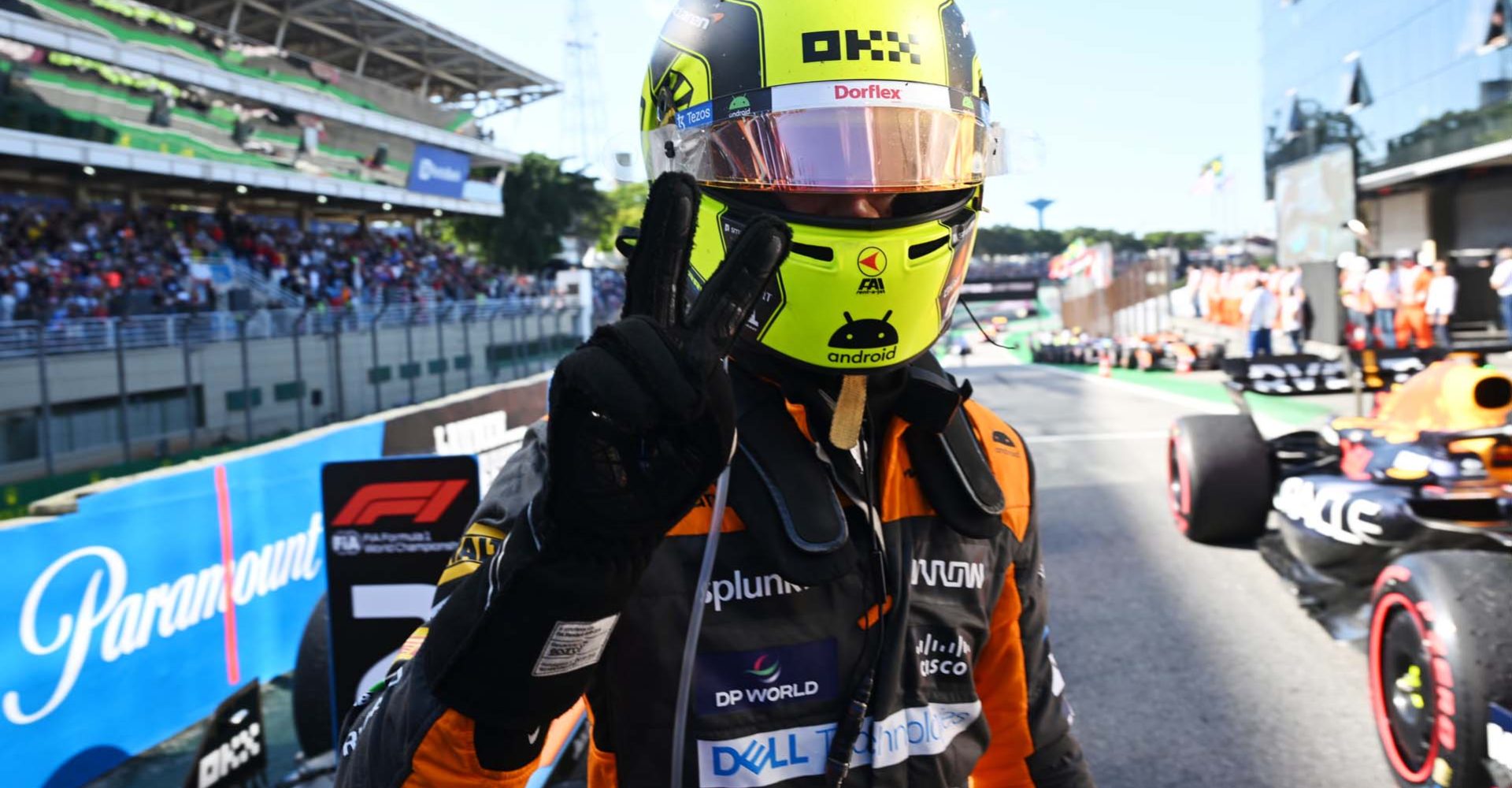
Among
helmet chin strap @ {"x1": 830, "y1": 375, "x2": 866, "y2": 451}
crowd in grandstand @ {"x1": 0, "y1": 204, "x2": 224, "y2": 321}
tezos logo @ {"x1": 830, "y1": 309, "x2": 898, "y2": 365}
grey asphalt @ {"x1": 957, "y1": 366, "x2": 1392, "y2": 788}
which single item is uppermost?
crowd in grandstand @ {"x1": 0, "y1": 204, "x2": 224, "y2": 321}

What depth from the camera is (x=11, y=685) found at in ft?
11.0

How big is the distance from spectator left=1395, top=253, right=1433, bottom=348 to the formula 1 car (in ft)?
41.7

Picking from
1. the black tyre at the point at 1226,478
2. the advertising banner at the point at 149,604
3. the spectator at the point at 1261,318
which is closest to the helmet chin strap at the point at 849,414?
the advertising banner at the point at 149,604

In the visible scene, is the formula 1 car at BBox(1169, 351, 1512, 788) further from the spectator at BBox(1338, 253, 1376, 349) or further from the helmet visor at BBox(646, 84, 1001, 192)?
the spectator at BBox(1338, 253, 1376, 349)

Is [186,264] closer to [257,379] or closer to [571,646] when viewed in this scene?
[257,379]

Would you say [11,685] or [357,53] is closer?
[11,685]

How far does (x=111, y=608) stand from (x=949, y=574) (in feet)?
11.9

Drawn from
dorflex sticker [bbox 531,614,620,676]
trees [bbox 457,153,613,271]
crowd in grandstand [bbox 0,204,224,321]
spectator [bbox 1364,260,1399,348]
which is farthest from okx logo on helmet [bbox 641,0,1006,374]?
trees [bbox 457,153,613,271]

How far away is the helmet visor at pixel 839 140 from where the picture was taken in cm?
144

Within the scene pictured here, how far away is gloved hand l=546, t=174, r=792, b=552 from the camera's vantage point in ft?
3.04

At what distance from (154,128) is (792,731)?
25757mm

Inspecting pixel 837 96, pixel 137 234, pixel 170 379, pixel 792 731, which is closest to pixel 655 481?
pixel 792 731

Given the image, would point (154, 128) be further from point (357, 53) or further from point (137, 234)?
point (357, 53)

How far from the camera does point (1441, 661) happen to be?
2990 millimetres
